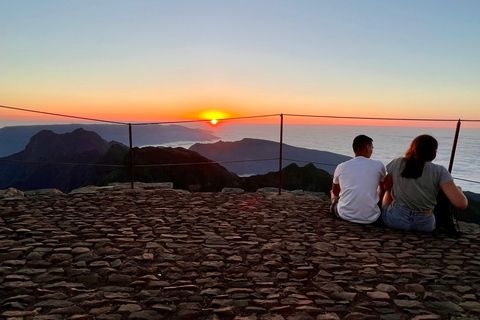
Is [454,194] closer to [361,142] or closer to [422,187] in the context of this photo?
[422,187]

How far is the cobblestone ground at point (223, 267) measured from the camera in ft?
7.96

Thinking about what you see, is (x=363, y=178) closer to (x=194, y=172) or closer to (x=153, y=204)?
(x=153, y=204)

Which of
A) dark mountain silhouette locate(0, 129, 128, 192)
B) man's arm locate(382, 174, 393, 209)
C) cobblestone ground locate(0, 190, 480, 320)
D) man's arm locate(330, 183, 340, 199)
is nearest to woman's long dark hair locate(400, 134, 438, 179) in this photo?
man's arm locate(382, 174, 393, 209)

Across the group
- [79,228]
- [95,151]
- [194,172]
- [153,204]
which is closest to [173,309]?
[79,228]

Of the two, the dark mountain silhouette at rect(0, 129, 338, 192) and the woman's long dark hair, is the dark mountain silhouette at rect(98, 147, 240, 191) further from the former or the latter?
the woman's long dark hair

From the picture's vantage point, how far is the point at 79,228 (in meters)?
4.18

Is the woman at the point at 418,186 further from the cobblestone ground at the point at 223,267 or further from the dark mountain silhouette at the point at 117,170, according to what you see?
the dark mountain silhouette at the point at 117,170

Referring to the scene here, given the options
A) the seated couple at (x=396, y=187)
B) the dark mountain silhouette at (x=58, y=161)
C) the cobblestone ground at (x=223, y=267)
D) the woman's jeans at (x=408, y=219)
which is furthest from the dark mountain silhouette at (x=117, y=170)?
the woman's jeans at (x=408, y=219)

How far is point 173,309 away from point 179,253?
107 cm

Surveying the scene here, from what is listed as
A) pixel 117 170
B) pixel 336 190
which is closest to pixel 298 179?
pixel 117 170

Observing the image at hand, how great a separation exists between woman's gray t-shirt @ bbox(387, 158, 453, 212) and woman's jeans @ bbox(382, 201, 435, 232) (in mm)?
90

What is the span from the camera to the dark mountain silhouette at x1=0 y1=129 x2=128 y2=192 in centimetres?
9062

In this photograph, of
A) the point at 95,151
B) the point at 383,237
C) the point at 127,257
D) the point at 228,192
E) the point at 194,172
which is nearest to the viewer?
the point at 127,257

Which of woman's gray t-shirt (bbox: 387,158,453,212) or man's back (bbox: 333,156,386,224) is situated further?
man's back (bbox: 333,156,386,224)
